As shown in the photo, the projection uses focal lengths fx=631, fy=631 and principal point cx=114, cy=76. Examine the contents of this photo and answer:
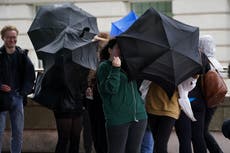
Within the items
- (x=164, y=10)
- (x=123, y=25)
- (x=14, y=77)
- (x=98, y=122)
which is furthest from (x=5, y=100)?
(x=164, y=10)

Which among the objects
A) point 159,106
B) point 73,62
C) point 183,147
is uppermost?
point 73,62

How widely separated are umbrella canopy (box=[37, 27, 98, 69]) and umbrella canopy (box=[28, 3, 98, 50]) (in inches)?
9.7

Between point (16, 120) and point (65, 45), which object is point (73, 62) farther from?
point (16, 120)

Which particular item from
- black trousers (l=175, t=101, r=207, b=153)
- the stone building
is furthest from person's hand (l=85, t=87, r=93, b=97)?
the stone building

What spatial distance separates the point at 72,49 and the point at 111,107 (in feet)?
3.63

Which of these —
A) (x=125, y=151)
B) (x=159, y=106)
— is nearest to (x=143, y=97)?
(x=159, y=106)

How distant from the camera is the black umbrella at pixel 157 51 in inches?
244

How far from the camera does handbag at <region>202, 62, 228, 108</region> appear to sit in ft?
25.3

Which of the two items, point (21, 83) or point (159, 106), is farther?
point (21, 83)

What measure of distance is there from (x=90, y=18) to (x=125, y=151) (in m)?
2.18

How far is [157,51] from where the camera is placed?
6184 millimetres

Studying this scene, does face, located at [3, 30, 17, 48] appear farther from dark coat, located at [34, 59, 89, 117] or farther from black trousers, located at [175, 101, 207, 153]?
black trousers, located at [175, 101, 207, 153]

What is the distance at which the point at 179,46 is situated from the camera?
6320 millimetres

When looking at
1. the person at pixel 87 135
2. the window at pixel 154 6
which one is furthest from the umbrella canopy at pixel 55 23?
the window at pixel 154 6
